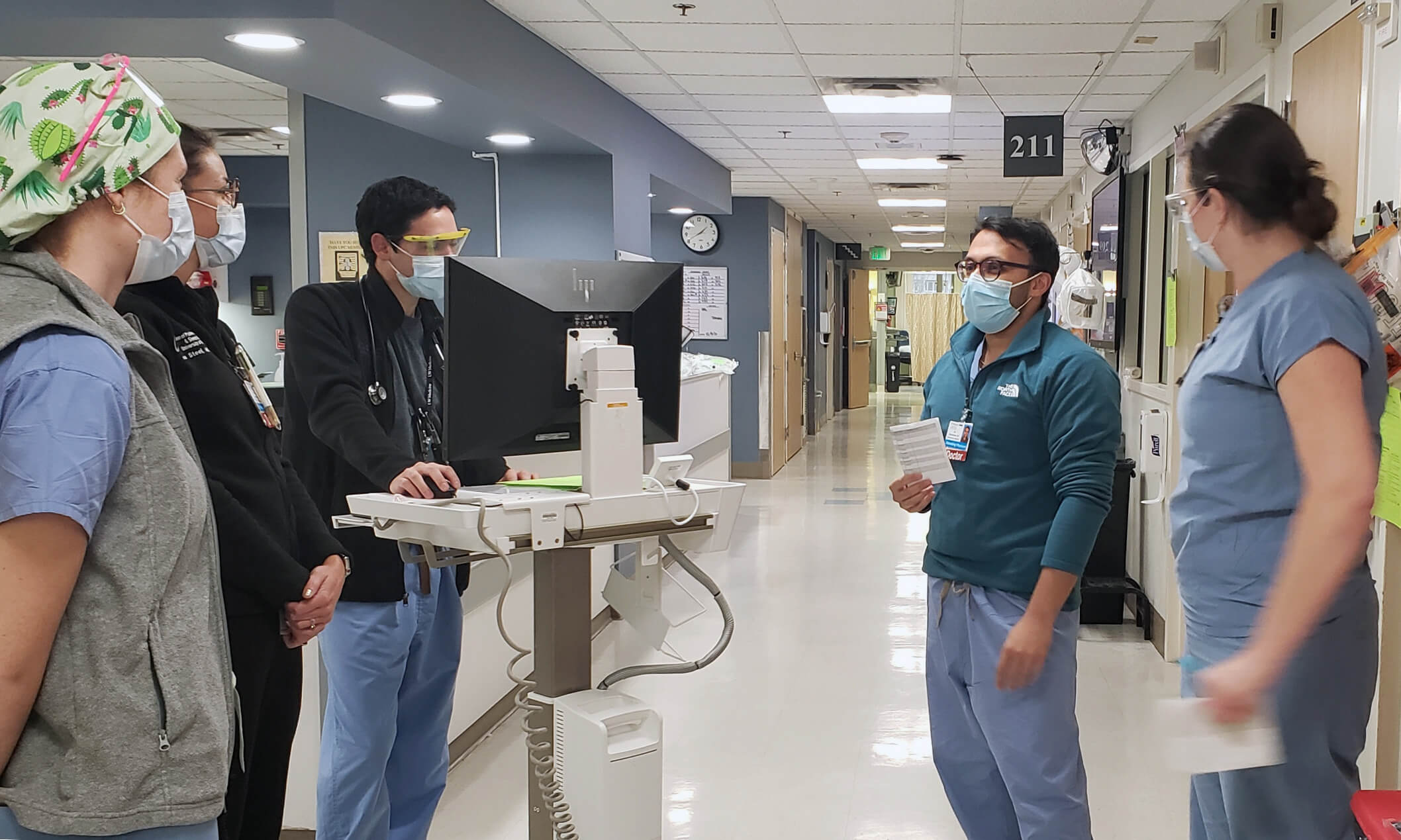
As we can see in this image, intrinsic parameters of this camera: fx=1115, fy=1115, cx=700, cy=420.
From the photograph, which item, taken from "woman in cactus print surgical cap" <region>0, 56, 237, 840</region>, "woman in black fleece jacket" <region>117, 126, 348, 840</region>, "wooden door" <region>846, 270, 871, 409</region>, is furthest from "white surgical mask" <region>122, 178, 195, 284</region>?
"wooden door" <region>846, 270, 871, 409</region>

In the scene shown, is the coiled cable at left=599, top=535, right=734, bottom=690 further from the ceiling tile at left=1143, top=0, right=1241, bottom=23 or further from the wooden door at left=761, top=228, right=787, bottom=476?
the wooden door at left=761, top=228, right=787, bottom=476

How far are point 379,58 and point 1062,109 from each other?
4.09 meters

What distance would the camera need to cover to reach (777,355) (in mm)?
11102

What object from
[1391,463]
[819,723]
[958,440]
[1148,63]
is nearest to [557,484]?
[958,440]

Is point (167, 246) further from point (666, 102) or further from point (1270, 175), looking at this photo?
point (666, 102)

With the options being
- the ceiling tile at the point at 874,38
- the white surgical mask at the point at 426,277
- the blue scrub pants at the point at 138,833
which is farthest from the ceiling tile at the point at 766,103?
the blue scrub pants at the point at 138,833

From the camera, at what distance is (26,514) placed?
45.6 inches

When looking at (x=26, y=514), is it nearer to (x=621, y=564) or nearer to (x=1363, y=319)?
(x=1363, y=319)

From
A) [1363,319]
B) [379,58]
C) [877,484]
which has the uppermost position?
[379,58]

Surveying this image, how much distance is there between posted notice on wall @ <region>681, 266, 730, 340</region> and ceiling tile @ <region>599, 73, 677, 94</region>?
445 cm

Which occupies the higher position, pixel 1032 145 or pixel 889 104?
pixel 889 104

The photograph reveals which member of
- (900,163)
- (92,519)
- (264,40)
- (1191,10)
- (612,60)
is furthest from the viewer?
(900,163)

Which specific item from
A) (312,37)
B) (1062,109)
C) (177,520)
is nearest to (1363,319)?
(177,520)

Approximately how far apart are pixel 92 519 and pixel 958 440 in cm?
163
